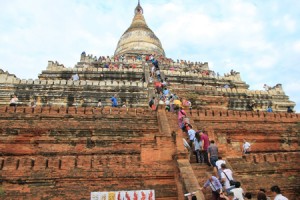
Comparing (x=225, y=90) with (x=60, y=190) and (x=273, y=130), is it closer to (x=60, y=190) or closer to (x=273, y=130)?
(x=273, y=130)

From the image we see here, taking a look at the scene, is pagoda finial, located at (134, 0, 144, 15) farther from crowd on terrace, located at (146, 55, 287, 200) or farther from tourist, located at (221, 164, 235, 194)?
tourist, located at (221, 164, 235, 194)

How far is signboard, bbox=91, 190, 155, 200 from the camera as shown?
7.59m

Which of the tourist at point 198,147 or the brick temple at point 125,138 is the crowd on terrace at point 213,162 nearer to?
the tourist at point 198,147

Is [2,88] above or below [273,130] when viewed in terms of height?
above

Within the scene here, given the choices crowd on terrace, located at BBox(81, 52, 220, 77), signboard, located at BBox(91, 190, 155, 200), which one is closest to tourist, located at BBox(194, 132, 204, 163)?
signboard, located at BBox(91, 190, 155, 200)

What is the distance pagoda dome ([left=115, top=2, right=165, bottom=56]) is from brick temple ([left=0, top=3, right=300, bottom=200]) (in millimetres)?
11204

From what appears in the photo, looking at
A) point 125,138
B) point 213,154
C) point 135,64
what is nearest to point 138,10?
point 135,64

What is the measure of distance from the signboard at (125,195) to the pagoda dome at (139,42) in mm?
23970

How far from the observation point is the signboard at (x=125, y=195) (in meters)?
7.59

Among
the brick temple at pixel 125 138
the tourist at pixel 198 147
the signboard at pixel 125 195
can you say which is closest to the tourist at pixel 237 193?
the brick temple at pixel 125 138

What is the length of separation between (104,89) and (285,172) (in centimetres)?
1107

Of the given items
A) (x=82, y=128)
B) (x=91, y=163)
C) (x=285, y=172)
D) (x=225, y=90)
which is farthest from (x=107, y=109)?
(x=225, y=90)

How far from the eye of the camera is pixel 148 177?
827 cm

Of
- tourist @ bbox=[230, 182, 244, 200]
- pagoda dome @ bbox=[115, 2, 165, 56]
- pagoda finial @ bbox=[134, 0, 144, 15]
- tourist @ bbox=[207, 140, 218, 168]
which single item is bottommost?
tourist @ bbox=[230, 182, 244, 200]
